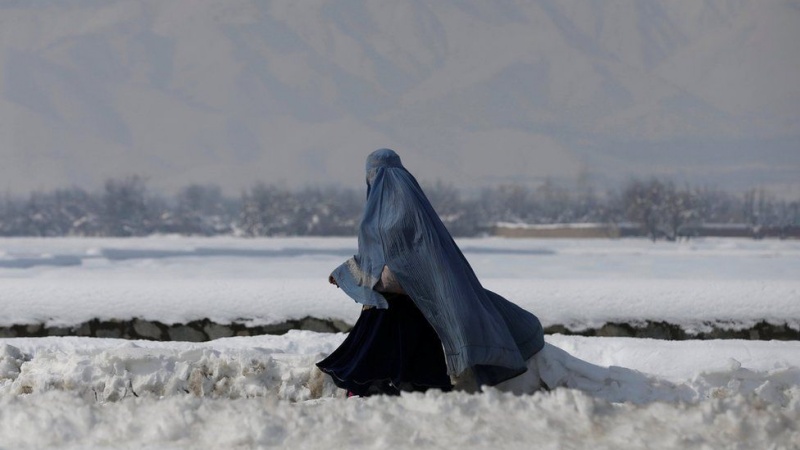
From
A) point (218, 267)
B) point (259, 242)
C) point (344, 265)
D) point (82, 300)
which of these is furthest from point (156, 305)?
point (259, 242)

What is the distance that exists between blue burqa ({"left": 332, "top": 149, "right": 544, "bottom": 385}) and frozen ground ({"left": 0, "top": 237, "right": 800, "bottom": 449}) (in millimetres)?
410

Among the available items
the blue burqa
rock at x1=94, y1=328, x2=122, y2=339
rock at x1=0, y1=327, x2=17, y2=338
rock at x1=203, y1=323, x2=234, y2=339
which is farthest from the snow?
rock at x1=0, y1=327, x2=17, y2=338

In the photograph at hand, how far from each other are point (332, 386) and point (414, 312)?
1.88ft

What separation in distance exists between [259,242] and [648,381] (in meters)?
25.2

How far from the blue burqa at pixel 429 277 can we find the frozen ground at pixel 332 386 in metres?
0.41

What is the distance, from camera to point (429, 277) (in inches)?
153

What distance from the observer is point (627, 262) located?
19.1m

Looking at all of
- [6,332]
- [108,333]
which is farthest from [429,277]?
[6,332]

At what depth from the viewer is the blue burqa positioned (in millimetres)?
3869

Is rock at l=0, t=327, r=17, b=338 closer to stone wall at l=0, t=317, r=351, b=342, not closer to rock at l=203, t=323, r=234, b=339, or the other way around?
stone wall at l=0, t=317, r=351, b=342

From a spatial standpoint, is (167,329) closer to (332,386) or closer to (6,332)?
(6,332)

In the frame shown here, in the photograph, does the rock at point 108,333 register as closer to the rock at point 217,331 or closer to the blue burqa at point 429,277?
the rock at point 217,331

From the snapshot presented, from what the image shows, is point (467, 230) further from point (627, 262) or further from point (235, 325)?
point (235, 325)

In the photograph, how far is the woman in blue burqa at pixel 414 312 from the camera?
3883mm
